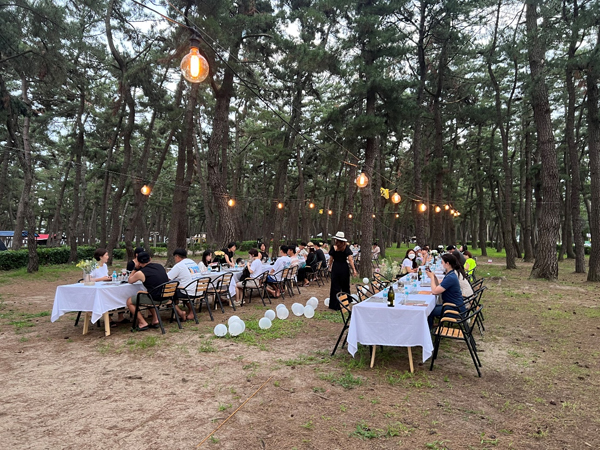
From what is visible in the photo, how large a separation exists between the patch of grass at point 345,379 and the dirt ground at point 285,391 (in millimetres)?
27

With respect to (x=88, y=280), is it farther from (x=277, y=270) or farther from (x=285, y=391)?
(x=277, y=270)

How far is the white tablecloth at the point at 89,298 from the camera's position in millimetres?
5668

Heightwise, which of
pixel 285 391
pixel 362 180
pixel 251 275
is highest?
pixel 362 180

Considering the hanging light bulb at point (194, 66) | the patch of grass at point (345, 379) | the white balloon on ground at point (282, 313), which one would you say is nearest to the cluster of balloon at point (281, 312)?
the white balloon on ground at point (282, 313)

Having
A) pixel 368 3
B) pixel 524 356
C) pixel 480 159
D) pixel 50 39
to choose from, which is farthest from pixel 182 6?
pixel 480 159

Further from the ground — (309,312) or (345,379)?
(309,312)

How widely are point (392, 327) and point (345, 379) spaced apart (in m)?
0.83

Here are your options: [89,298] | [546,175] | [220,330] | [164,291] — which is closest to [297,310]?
[220,330]

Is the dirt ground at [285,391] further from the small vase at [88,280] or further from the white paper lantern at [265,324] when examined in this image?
the small vase at [88,280]

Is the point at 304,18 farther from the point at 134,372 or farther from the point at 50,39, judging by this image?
the point at 134,372

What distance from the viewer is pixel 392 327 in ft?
14.3

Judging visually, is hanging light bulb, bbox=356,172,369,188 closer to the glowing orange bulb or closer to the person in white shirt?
the person in white shirt

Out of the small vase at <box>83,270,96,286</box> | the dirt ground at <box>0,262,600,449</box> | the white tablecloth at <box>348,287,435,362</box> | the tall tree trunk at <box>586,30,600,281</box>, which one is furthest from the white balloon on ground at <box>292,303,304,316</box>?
the tall tree trunk at <box>586,30,600,281</box>

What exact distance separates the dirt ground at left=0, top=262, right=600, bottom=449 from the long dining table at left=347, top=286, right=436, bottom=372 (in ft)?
1.21
